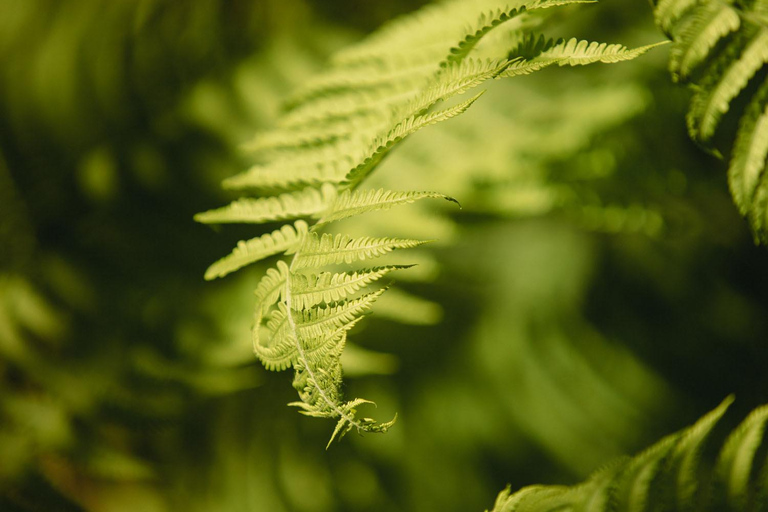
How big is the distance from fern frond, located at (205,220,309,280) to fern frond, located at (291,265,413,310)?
6 centimetres

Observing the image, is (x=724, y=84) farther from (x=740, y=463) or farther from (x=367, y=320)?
(x=367, y=320)

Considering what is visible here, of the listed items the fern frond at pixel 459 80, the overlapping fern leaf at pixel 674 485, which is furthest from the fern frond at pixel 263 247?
the overlapping fern leaf at pixel 674 485

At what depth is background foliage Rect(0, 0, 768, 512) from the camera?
89 cm

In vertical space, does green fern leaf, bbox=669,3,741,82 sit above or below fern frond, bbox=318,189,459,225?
above

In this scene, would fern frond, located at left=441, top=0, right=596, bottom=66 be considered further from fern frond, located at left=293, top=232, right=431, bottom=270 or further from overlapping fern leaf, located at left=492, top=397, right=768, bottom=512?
overlapping fern leaf, located at left=492, top=397, right=768, bottom=512

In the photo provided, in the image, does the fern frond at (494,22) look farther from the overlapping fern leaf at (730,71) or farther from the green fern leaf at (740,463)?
the green fern leaf at (740,463)

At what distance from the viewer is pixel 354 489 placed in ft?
3.29

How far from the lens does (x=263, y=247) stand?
482 mm

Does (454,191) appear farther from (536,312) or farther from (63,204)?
(63,204)

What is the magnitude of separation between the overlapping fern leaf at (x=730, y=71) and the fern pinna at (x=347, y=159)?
0.31ft

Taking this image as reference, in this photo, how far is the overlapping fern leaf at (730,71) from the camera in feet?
1.44

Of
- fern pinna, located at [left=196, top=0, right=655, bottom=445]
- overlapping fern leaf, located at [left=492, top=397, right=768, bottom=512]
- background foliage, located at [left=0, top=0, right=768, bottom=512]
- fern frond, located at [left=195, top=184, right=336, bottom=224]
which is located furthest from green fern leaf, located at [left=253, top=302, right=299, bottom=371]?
background foliage, located at [left=0, top=0, right=768, bottom=512]

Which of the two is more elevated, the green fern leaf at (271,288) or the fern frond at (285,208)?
the fern frond at (285,208)

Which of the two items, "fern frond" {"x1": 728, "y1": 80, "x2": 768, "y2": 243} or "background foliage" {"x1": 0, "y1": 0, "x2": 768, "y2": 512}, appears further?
"background foliage" {"x1": 0, "y1": 0, "x2": 768, "y2": 512}
